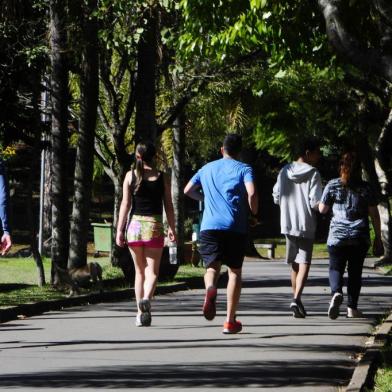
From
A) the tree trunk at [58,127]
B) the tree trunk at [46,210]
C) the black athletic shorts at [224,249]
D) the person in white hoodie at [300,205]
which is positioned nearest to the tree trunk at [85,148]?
the tree trunk at [58,127]

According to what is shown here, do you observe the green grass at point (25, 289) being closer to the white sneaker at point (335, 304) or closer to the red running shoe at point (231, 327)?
the red running shoe at point (231, 327)

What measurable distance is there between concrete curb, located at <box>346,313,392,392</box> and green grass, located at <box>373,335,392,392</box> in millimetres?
45

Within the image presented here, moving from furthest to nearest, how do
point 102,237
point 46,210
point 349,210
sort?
1. point 46,210
2. point 102,237
3. point 349,210

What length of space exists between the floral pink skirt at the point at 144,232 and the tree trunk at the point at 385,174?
71.5ft

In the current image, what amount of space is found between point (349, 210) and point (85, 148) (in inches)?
292

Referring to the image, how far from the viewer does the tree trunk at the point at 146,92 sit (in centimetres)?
2225

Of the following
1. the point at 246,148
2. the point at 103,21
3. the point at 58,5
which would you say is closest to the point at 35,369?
the point at 58,5

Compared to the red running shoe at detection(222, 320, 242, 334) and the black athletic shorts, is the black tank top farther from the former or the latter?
the red running shoe at detection(222, 320, 242, 334)

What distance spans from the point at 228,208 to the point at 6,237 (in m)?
2.76

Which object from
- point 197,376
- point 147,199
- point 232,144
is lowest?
point 197,376

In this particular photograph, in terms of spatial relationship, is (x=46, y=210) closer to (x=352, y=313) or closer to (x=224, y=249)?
(x=352, y=313)

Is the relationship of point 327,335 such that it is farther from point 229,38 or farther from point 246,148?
point 246,148

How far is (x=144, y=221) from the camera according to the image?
13289 mm

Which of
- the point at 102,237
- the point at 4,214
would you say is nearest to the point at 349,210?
the point at 4,214
